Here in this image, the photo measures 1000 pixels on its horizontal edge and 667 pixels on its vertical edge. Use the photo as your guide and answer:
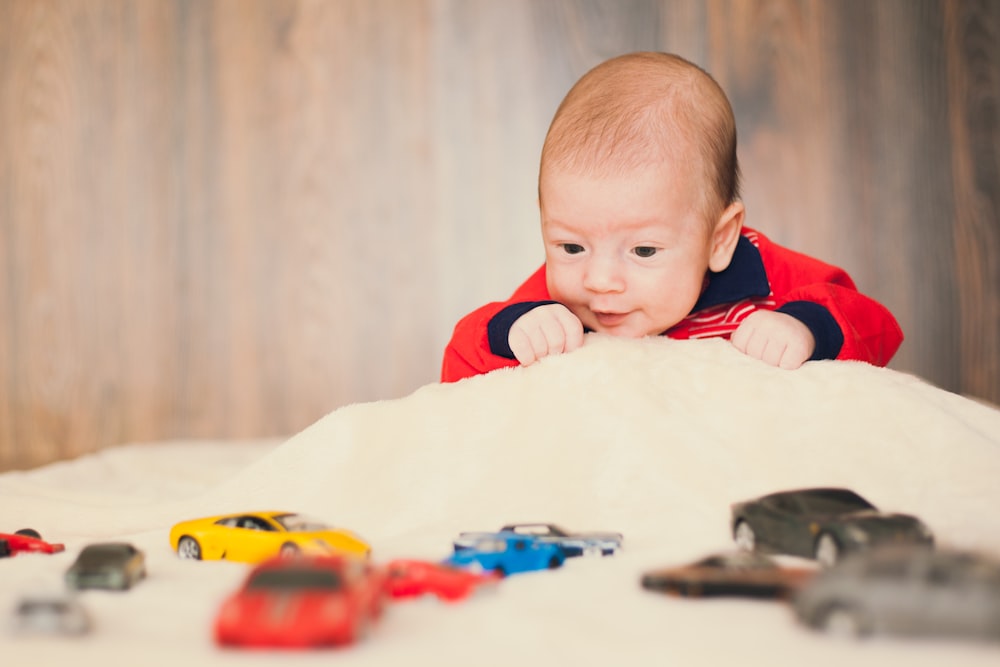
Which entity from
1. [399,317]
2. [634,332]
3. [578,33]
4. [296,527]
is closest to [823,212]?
[578,33]

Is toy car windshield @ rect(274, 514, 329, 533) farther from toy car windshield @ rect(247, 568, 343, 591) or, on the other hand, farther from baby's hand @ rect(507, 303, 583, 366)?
baby's hand @ rect(507, 303, 583, 366)

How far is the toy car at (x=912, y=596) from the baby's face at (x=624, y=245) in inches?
24.8

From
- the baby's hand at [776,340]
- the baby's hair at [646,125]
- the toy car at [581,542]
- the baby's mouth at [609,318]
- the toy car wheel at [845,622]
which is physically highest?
the baby's hair at [646,125]

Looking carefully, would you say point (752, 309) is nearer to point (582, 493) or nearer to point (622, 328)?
point (622, 328)

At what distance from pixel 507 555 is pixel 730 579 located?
152 mm

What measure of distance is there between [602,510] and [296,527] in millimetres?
235

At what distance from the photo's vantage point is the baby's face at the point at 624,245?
3.44 feet

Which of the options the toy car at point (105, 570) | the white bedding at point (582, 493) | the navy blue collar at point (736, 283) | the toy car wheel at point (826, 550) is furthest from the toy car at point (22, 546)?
the navy blue collar at point (736, 283)

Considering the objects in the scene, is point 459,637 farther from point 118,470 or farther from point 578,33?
point 578,33

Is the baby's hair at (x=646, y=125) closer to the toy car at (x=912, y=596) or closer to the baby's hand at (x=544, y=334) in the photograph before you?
the baby's hand at (x=544, y=334)

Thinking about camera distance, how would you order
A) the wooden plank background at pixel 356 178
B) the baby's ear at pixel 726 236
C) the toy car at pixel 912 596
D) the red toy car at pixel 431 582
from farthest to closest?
the wooden plank background at pixel 356 178
the baby's ear at pixel 726 236
the red toy car at pixel 431 582
the toy car at pixel 912 596

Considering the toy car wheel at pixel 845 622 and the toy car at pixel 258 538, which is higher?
the toy car at pixel 258 538

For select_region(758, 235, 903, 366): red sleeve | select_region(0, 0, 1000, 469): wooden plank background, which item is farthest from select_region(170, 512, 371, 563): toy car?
select_region(0, 0, 1000, 469): wooden plank background

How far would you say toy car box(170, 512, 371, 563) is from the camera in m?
0.66
